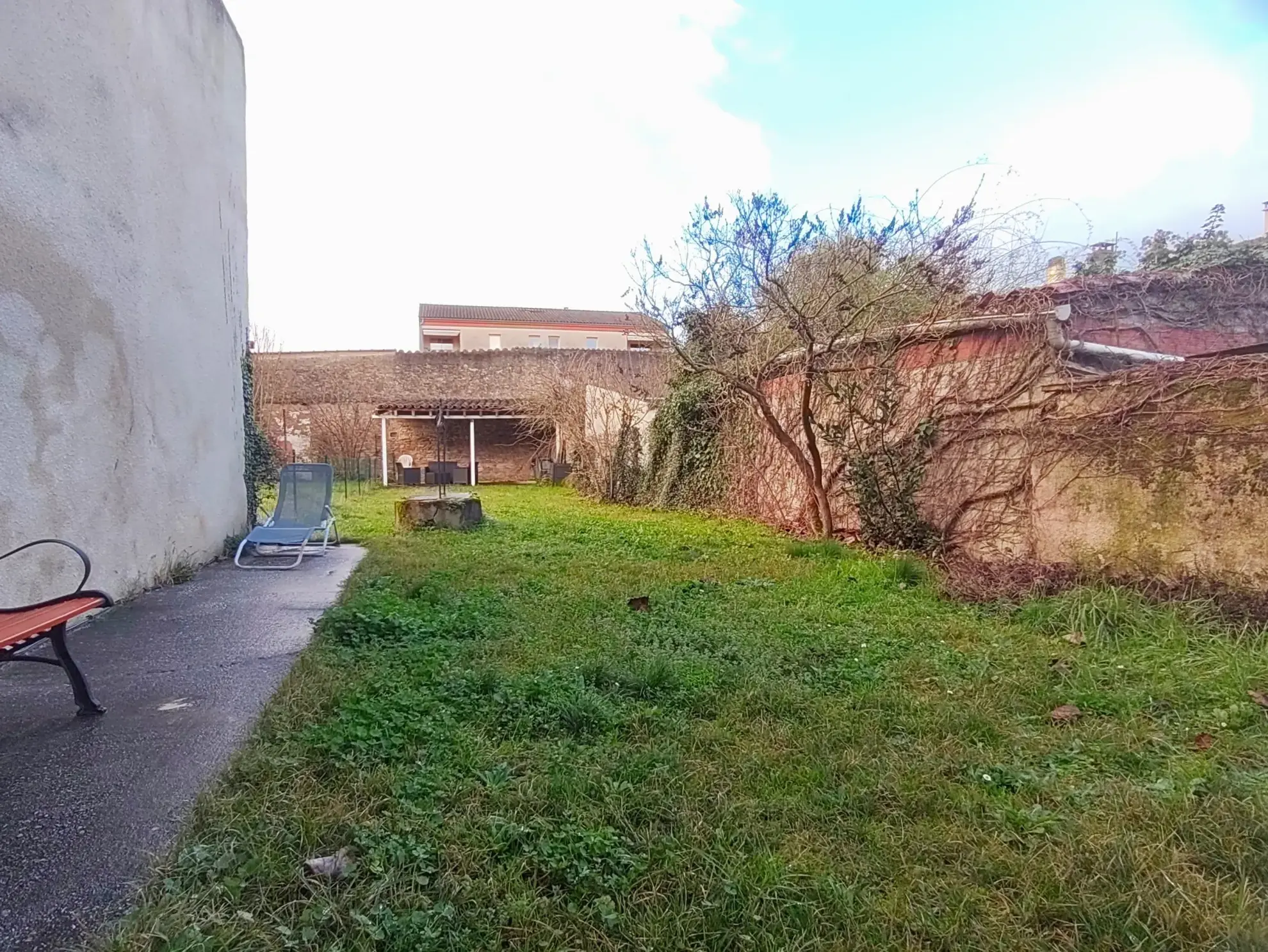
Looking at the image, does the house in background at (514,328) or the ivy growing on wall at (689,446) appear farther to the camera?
the house in background at (514,328)

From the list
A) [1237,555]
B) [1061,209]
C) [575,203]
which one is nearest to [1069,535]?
[1237,555]

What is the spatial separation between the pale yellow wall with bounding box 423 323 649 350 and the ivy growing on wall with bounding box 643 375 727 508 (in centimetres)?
2898

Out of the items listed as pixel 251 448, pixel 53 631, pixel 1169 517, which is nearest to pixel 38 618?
pixel 53 631

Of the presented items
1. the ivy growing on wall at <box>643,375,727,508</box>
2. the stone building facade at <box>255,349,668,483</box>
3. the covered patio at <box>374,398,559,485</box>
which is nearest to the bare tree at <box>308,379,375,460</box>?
the stone building facade at <box>255,349,668,483</box>

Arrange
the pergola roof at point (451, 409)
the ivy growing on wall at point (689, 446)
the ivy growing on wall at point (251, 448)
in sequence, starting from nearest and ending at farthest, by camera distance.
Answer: the ivy growing on wall at point (251, 448) → the ivy growing on wall at point (689, 446) → the pergola roof at point (451, 409)

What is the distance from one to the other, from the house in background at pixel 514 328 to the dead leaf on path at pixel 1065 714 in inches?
1518

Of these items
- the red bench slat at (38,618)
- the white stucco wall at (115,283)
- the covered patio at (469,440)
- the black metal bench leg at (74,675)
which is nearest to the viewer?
the red bench slat at (38,618)

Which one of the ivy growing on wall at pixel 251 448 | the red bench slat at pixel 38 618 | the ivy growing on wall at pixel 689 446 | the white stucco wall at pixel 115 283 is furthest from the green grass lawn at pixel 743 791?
the ivy growing on wall at pixel 689 446

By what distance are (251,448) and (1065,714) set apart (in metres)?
8.34

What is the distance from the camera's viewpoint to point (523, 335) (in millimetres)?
41656

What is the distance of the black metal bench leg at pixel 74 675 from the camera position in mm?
2762

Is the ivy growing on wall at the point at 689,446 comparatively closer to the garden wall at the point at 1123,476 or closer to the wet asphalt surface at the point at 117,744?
the garden wall at the point at 1123,476

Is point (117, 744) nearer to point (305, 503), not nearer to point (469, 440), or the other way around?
point (305, 503)

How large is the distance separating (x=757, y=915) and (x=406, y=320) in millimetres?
44792
